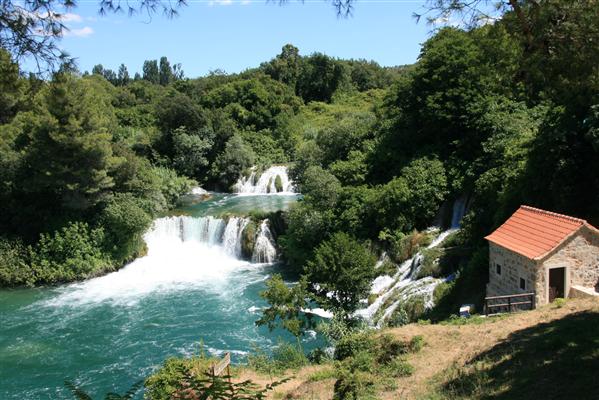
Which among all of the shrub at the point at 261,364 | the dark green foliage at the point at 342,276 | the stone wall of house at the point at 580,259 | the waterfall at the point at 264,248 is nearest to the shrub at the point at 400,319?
the dark green foliage at the point at 342,276

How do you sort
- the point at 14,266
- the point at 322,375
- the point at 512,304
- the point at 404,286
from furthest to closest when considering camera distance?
the point at 14,266, the point at 404,286, the point at 512,304, the point at 322,375

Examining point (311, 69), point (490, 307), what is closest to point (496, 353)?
point (490, 307)

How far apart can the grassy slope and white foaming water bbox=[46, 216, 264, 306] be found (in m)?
11.1

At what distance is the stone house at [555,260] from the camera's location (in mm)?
12828

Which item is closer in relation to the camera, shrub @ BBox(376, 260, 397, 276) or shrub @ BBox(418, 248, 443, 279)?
shrub @ BBox(418, 248, 443, 279)

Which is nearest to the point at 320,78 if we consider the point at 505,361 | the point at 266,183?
the point at 266,183

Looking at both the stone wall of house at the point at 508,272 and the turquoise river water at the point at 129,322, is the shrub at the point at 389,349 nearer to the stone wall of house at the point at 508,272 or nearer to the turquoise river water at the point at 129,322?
the stone wall of house at the point at 508,272

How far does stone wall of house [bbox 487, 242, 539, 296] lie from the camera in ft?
42.8

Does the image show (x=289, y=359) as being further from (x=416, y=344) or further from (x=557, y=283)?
(x=557, y=283)

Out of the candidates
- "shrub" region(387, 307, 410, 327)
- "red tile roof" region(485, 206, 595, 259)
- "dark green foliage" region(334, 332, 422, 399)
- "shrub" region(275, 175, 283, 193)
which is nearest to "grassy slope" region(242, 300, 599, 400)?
Answer: "dark green foliage" region(334, 332, 422, 399)

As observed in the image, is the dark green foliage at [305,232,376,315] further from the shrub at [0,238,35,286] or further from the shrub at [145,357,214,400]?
the shrub at [0,238,35,286]

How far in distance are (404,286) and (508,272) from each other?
4.54m

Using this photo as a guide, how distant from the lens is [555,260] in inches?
507

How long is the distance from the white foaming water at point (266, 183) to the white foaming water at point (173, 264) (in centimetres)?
1000
